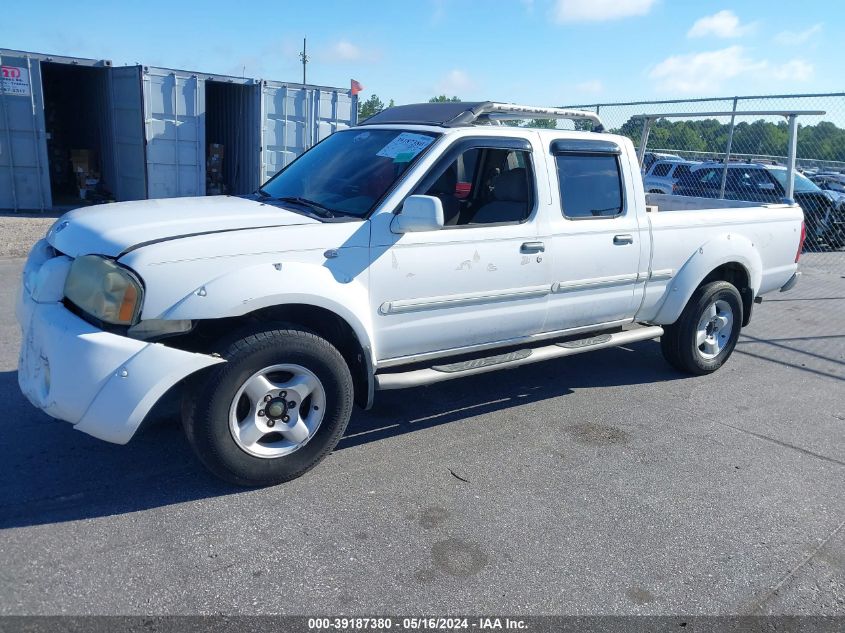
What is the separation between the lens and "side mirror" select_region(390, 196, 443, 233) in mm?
3967

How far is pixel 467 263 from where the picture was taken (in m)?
4.39

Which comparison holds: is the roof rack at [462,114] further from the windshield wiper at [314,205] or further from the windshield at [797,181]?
the windshield at [797,181]

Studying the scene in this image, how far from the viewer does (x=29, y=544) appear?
324cm

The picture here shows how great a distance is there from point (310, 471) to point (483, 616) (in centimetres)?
149

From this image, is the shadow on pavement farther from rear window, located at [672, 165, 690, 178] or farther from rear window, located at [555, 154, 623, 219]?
rear window, located at [672, 165, 690, 178]

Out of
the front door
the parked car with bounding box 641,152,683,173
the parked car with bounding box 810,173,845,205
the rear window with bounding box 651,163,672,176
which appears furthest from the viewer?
the parked car with bounding box 810,173,845,205

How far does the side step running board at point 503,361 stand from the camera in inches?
166

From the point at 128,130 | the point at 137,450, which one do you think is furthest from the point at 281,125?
the point at 137,450

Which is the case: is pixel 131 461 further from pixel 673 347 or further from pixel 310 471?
pixel 673 347

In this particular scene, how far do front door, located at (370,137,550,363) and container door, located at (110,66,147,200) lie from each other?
36.4 feet

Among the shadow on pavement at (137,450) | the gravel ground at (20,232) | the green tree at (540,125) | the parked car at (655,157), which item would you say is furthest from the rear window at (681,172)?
the gravel ground at (20,232)

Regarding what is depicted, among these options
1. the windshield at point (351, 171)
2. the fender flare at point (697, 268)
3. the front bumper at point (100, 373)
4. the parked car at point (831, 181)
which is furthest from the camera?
the parked car at point (831, 181)

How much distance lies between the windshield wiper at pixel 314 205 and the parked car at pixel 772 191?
1125 cm

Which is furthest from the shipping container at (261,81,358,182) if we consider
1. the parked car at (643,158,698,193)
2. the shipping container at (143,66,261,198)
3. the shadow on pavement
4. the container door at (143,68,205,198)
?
the shadow on pavement
